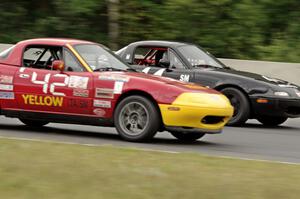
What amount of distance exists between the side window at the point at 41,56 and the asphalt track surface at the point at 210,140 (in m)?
1.06

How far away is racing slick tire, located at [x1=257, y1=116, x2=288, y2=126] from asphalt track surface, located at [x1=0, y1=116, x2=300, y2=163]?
20.3 inches

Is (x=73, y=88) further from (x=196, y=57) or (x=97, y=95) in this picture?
(x=196, y=57)

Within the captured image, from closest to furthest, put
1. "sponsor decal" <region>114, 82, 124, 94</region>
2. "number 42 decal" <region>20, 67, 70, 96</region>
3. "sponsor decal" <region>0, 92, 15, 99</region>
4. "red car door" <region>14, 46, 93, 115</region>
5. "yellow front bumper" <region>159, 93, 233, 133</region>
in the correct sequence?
"yellow front bumper" <region>159, 93, 233, 133</region>
"sponsor decal" <region>114, 82, 124, 94</region>
"red car door" <region>14, 46, 93, 115</region>
"number 42 decal" <region>20, 67, 70, 96</region>
"sponsor decal" <region>0, 92, 15, 99</region>

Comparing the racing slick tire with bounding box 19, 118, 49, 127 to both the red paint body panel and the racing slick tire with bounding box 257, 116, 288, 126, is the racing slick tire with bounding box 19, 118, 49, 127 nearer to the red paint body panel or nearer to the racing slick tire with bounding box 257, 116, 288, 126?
the red paint body panel

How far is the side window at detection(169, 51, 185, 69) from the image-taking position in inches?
563

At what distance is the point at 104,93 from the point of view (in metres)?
10.9

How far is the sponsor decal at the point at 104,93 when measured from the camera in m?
10.9

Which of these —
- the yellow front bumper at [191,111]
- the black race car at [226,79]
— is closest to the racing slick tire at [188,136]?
the yellow front bumper at [191,111]

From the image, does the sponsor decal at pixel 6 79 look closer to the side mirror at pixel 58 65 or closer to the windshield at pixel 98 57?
the side mirror at pixel 58 65

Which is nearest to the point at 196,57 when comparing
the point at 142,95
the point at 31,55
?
the point at 31,55

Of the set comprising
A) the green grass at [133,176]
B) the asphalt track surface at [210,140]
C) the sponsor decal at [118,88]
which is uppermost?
the sponsor decal at [118,88]

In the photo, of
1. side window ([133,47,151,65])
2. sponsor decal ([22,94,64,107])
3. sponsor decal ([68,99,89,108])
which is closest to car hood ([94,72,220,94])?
sponsor decal ([68,99,89,108])

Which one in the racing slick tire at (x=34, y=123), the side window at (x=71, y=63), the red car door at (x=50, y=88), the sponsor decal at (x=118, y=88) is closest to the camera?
the sponsor decal at (x=118, y=88)

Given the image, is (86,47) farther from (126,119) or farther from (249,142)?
(249,142)
